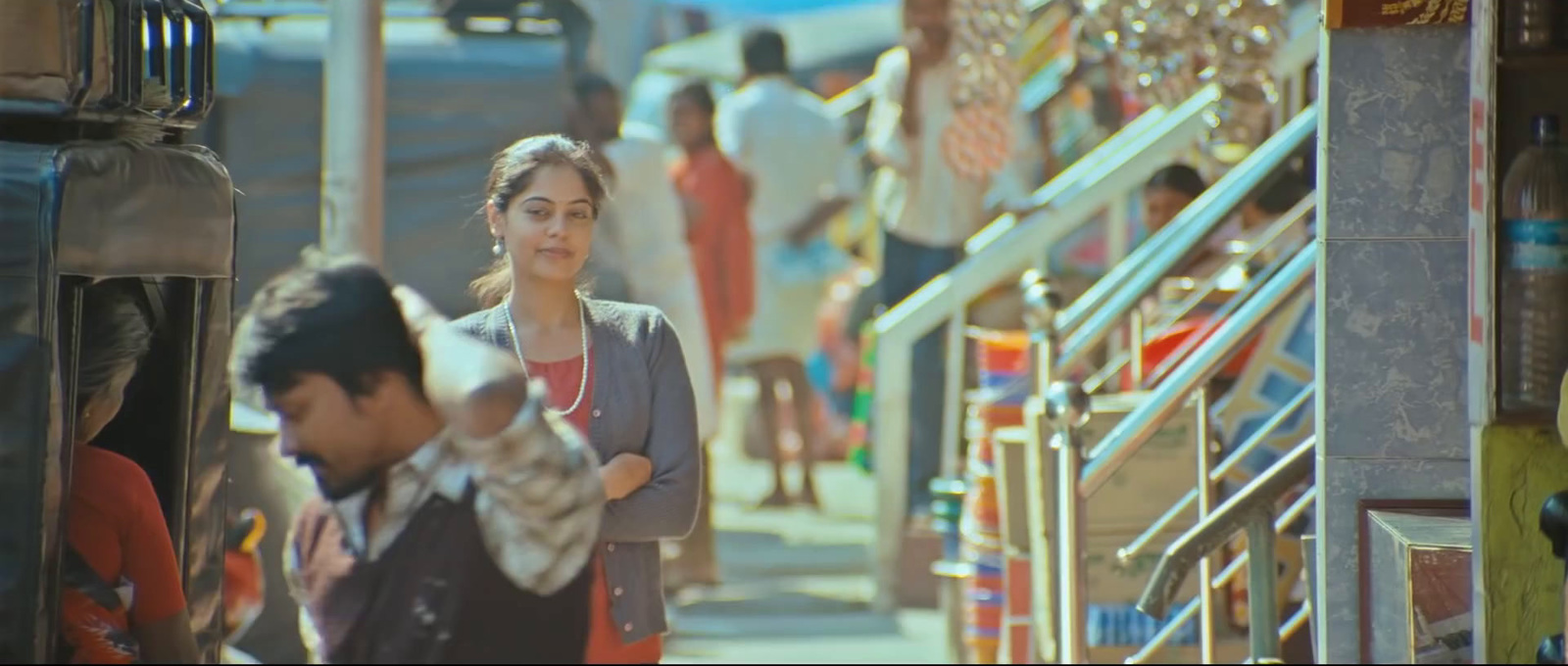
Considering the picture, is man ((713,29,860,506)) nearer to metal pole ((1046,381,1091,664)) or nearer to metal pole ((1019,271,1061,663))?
metal pole ((1019,271,1061,663))

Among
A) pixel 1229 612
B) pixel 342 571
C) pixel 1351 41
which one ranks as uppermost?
pixel 1351 41

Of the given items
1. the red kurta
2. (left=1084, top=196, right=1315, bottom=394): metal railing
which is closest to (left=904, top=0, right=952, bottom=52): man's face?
the red kurta

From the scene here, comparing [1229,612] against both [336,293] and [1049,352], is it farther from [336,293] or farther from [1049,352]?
[336,293]

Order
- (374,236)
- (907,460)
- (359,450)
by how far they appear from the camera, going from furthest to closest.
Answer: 1. (907,460)
2. (374,236)
3. (359,450)

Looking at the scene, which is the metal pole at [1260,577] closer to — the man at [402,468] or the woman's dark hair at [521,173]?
the woman's dark hair at [521,173]

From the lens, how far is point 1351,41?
159 inches

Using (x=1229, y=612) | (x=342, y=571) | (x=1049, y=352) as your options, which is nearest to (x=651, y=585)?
(x=342, y=571)

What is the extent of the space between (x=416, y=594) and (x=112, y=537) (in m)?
0.63

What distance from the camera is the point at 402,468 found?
10.1 ft

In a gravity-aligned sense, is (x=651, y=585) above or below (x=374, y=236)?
below

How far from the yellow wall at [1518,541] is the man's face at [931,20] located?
4.99 meters

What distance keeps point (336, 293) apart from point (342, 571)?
381mm

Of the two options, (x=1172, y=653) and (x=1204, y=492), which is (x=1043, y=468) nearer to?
(x=1204, y=492)

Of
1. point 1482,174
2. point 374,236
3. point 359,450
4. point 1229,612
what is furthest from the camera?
point 1229,612
